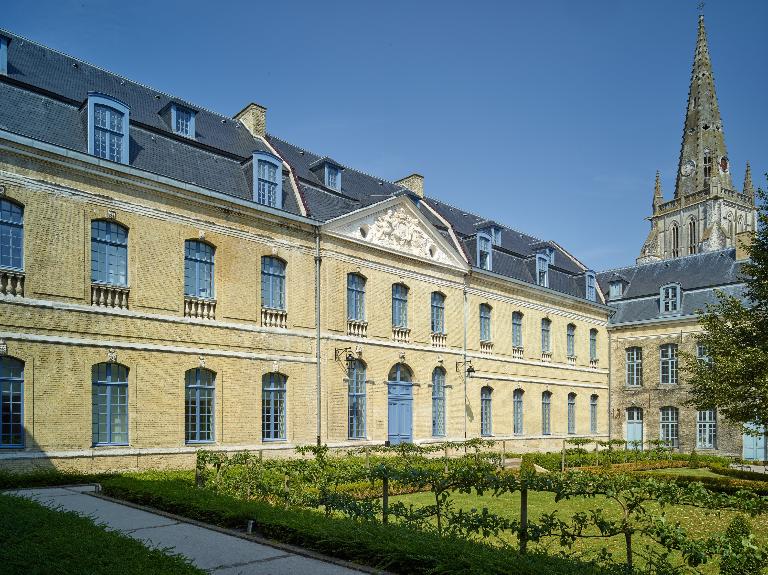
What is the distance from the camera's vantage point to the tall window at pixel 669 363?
32594 mm

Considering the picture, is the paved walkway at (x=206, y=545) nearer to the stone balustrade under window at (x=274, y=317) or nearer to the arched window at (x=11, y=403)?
the arched window at (x=11, y=403)

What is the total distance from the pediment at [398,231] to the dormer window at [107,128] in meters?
6.73

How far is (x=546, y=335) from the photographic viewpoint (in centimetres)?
3147

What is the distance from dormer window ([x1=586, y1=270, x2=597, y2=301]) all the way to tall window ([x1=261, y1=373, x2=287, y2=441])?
20.6 m

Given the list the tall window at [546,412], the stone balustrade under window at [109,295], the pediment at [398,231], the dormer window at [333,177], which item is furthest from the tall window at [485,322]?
the stone balustrade under window at [109,295]

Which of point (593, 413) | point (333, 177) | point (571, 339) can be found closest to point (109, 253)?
point (333, 177)

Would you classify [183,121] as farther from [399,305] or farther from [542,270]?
[542,270]

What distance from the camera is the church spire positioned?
232 feet

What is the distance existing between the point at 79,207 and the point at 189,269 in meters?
3.34

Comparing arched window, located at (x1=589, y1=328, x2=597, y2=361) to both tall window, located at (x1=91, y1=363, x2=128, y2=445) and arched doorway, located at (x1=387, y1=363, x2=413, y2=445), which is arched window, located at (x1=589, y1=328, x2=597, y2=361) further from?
tall window, located at (x1=91, y1=363, x2=128, y2=445)

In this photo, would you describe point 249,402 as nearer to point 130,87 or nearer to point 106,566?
point 130,87

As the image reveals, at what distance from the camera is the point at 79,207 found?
1544 cm

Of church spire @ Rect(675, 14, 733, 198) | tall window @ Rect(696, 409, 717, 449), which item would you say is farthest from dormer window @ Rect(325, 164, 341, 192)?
church spire @ Rect(675, 14, 733, 198)

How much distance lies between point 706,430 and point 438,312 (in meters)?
16.0
